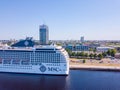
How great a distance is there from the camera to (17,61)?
2455 centimetres

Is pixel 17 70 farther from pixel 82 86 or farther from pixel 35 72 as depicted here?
pixel 82 86

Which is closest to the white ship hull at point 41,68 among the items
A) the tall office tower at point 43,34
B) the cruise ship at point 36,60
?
the cruise ship at point 36,60

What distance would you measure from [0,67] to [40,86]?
7772 millimetres

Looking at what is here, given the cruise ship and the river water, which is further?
the cruise ship

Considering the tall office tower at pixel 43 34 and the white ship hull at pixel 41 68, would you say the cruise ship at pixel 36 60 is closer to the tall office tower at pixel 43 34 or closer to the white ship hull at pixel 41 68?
the white ship hull at pixel 41 68

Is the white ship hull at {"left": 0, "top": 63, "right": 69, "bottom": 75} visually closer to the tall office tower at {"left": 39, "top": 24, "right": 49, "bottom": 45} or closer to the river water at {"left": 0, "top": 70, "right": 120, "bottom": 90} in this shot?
the river water at {"left": 0, "top": 70, "right": 120, "bottom": 90}

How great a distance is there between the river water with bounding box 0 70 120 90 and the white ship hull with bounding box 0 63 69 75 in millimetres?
690

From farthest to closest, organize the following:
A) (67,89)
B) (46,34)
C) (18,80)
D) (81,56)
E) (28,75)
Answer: (46,34) → (81,56) → (28,75) → (18,80) → (67,89)

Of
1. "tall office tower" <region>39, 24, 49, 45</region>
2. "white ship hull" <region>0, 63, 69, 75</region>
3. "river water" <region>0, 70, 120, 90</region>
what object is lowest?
"river water" <region>0, 70, 120, 90</region>

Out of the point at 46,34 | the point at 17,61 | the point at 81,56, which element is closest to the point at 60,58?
the point at 17,61

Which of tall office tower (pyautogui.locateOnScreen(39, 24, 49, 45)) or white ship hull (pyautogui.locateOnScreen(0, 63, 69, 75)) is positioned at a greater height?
tall office tower (pyautogui.locateOnScreen(39, 24, 49, 45))

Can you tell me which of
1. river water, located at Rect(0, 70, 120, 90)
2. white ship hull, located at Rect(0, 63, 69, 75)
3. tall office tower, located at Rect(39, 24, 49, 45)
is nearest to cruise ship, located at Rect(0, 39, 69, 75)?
white ship hull, located at Rect(0, 63, 69, 75)

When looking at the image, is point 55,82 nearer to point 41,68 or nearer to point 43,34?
point 41,68

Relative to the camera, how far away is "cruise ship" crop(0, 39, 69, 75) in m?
23.4
